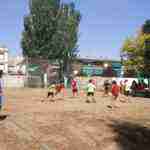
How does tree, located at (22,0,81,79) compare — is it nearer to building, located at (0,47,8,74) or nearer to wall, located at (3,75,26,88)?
wall, located at (3,75,26,88)

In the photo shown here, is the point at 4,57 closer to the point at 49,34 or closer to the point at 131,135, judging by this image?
the point at 49,34

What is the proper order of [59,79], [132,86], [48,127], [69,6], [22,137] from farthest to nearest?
[69,6], [59,79], [132,86], [48,127], [22,137]

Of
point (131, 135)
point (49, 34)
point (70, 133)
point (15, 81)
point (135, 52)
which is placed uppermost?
point (49, 34)

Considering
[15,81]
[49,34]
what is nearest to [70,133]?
[15,81]

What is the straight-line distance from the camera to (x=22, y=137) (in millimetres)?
9539

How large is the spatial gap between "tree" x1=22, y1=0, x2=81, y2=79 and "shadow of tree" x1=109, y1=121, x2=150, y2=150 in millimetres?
31107

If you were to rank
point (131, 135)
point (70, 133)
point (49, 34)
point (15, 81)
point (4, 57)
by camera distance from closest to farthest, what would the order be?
point (70, 133), point (131, 135), point (15, 81), point (49, 34), point (4, 57)

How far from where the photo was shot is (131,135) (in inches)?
422

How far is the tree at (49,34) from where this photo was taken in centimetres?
4325

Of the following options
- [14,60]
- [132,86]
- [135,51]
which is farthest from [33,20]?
[14,60]

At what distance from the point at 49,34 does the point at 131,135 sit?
34203 millimetres

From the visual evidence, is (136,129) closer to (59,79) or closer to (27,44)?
(59,79)

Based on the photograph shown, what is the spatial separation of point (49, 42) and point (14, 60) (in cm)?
4478

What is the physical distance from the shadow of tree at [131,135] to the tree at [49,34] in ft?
102
